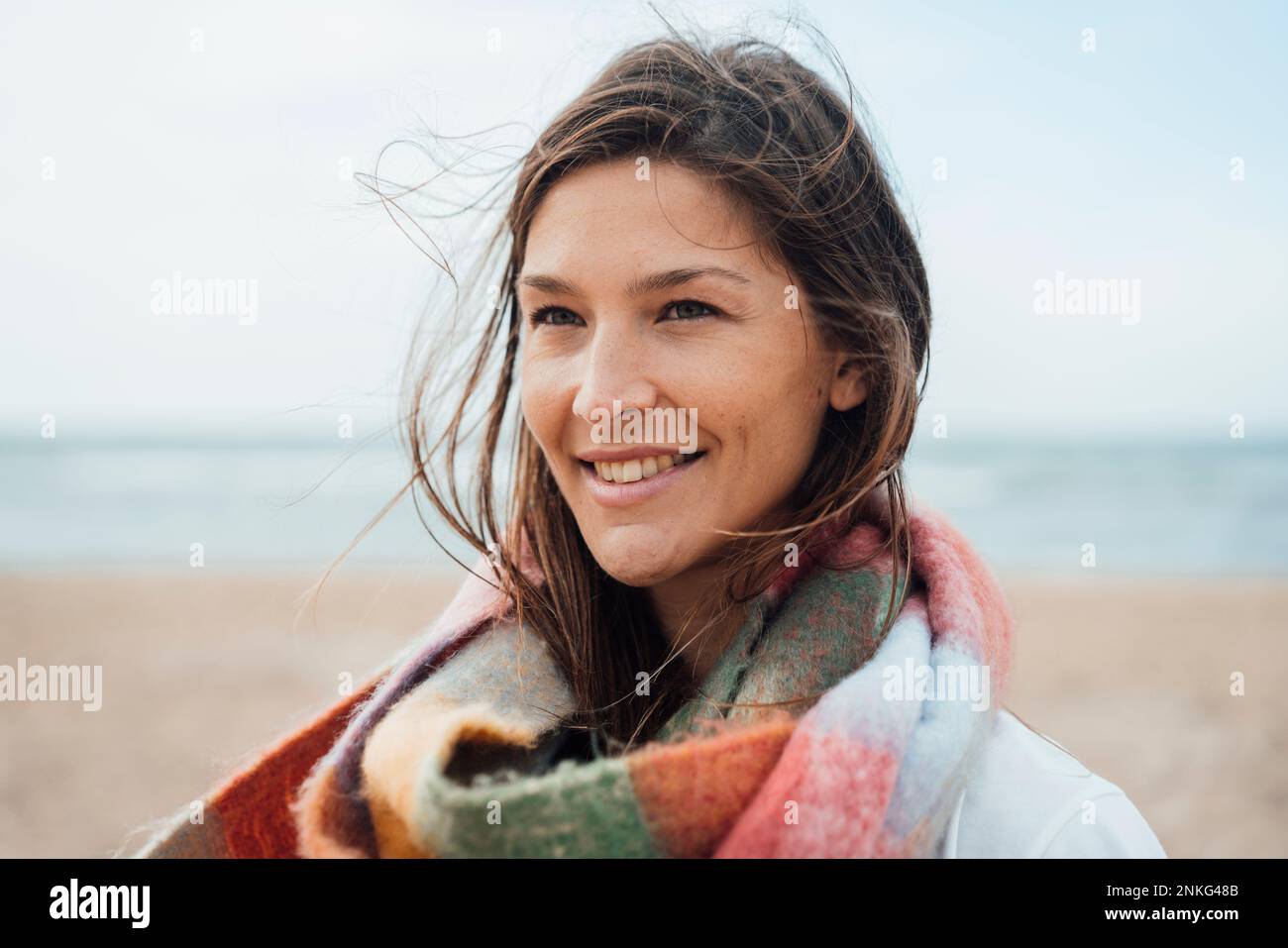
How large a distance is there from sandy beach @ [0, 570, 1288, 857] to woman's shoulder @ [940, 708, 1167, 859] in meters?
2.94

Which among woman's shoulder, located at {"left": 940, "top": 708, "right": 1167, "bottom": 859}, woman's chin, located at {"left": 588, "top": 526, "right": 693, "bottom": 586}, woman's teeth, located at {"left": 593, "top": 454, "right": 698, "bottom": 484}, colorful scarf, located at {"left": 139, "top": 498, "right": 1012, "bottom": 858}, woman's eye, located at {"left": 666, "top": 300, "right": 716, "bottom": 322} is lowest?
woman's shoulder, located at {"left": 940, "top": 708, "right": 1167, "bottom": 859}

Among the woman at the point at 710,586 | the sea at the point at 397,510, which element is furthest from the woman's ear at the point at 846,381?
the sea at the point at 397,510

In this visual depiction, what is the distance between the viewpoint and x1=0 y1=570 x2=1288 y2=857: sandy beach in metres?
7.02

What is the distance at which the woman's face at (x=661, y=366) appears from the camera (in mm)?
2008

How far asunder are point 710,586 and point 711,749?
55cm

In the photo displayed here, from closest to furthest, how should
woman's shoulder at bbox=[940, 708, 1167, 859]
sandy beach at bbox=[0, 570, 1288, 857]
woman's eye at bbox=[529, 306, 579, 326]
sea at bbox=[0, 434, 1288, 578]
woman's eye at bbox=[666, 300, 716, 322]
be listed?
woman's shoulder at bbox=[940, 708, 1167, 859], woman's eye at bbox=[666, 300, 716, 322], woman's eye at bbox=[529, 306, 579, 326], sandy beach at bbox=[0, 570, 1288, 857], sea at bbox=[0, 434, 1288, 578]

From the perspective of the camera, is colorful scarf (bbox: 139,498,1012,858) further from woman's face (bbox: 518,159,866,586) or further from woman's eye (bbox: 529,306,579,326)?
woman's eye (bbox: 529,306,579,326)

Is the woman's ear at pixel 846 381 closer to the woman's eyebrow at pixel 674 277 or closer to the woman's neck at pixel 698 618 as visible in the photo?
the woman's eyebrow at pixel 674 277

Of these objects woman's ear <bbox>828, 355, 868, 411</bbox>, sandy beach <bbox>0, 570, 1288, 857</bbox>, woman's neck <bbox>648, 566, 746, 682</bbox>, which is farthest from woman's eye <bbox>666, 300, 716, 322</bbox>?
sandy beach <bbox>0, 570, 1288, 857</bbox>

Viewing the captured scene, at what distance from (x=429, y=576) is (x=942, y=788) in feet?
42.9

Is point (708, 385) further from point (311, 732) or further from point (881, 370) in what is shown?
point (311, 732)

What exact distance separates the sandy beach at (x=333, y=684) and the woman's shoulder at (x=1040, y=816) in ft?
9.65

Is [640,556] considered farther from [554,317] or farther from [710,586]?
[554,317]
